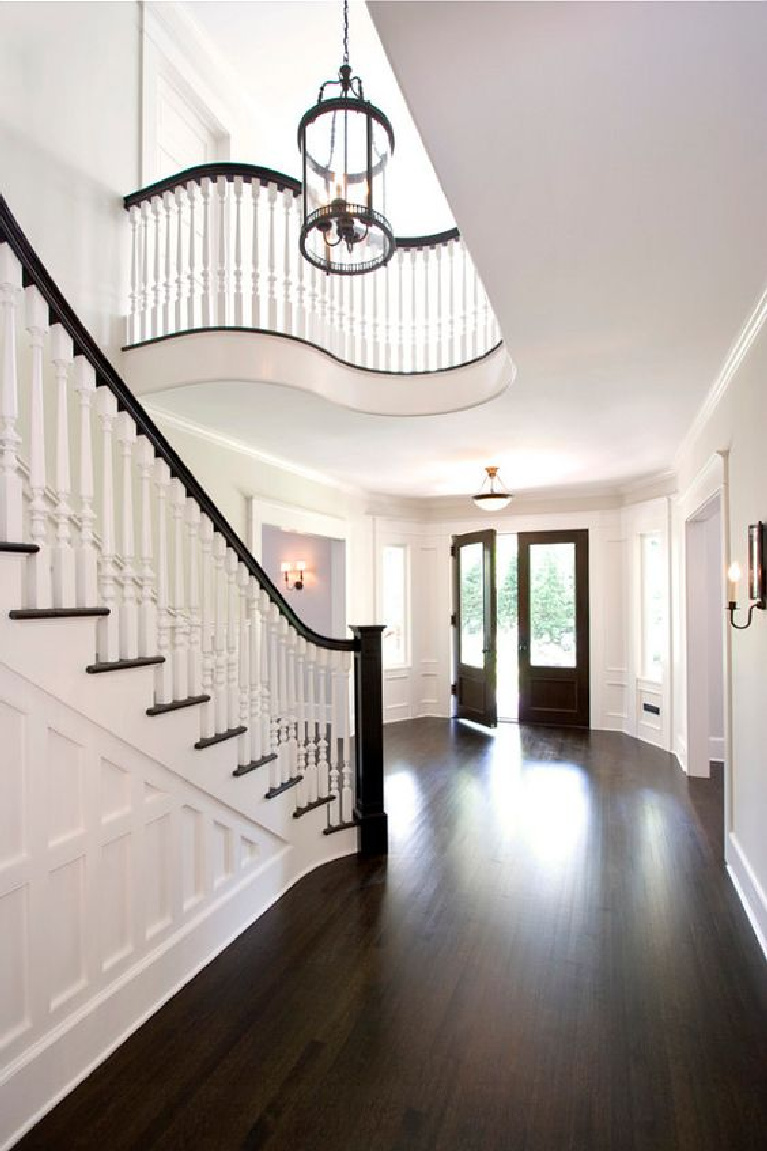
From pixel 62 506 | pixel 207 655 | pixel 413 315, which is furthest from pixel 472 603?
pixel 62 506

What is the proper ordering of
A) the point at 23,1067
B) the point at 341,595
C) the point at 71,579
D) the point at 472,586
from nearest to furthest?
the point at 23,1067
the point at 71,579
the point at 341,595
the point at 472,586

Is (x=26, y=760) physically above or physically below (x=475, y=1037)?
above

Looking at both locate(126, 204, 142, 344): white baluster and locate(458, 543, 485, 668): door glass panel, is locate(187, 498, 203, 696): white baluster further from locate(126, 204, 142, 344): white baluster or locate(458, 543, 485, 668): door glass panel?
locate(458, 543, 485, 668): door glass panel

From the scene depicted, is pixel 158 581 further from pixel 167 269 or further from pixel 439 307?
pixel 439 307

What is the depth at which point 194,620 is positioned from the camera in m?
2.58

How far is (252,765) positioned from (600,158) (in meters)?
2.63

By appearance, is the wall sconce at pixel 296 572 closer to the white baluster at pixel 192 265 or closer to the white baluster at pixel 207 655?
the white baluster at pixel 192 265

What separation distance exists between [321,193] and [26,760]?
7.44ft

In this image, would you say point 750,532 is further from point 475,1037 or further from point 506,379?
point 475,1037

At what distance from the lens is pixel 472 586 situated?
24.7ft

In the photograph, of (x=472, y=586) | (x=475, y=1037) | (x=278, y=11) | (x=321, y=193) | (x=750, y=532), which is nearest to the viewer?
(x=475, y=1037)

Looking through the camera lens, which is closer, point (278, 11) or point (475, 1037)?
point (475, 1037)

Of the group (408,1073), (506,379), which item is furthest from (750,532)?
(408,1073)

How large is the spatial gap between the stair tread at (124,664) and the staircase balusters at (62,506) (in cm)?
22
